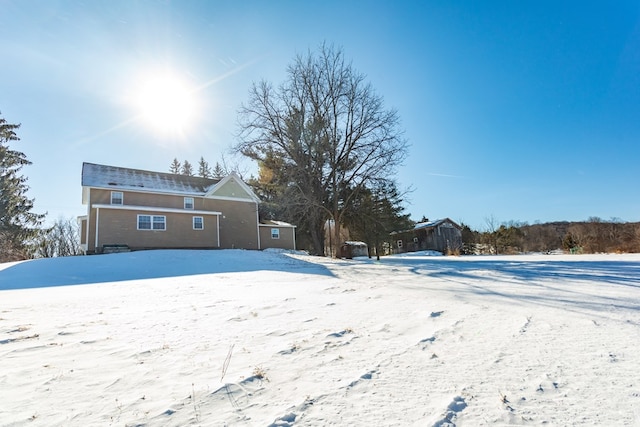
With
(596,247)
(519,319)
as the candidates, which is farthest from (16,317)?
(596,247)

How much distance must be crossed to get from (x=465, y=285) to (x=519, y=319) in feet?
8.43

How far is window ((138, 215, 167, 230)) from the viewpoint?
17672 millimetres

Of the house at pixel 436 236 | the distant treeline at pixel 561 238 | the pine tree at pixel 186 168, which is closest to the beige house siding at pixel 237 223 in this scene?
the house at pixel 436 236

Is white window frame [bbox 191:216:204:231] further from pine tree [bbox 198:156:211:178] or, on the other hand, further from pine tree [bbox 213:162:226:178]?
pine tree [bbox 198:156:211:178]

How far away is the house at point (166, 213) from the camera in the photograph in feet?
55.4

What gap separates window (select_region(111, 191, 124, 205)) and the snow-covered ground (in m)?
15.5

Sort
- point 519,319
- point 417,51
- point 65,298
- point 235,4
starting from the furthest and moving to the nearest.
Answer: point 417,51 → point 235,4 → point 65,298 → point 519,319

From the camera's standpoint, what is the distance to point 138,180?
19.4m

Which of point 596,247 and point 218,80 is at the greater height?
point 218,80

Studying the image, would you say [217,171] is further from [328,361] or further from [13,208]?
[328,361]

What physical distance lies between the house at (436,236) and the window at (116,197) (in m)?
25.8

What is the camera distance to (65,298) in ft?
17.0

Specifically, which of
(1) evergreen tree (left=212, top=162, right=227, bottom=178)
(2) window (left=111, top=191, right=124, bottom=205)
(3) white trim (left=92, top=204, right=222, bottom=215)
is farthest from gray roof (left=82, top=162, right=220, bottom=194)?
(1) evergreen tree (left=212, top=162, right=227, bottom=178)

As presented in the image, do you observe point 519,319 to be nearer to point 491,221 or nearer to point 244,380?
point 244,380
